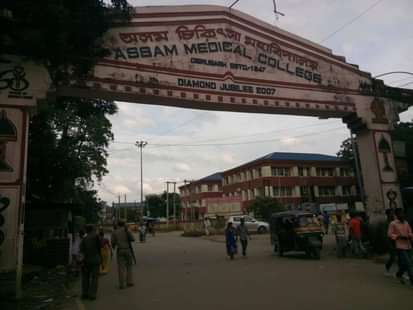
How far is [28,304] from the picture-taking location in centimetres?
797

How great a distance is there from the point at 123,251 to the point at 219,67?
6.49m

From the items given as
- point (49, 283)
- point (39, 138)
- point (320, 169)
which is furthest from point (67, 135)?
point (320, 169)

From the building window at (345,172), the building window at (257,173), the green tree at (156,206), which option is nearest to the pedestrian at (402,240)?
the building window at (257,173)

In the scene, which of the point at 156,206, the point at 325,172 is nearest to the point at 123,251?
the point at 325,172

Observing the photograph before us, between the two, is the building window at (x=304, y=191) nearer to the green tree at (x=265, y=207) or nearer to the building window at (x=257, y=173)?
the building window at (x=257, y=173)

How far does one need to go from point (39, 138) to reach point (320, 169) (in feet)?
159

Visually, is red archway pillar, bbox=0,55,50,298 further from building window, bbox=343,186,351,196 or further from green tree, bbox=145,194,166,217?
green tree, bbox=145,194,166,217

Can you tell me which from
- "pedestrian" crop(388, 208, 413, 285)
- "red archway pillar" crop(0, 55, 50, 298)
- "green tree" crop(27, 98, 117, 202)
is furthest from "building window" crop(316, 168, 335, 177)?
"red archway pillar" crop(0, 55, 50, 298)

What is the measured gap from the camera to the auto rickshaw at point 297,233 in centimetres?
1435

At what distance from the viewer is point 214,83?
12078 millimetres

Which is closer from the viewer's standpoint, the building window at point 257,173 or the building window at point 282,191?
the building window at point 282,191

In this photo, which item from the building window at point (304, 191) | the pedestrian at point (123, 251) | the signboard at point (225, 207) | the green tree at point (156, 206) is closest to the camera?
the pedestrian at point (123, 251)

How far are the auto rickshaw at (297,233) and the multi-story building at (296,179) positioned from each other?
35589mm

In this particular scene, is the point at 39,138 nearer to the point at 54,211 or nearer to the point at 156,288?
the point at 54,211
